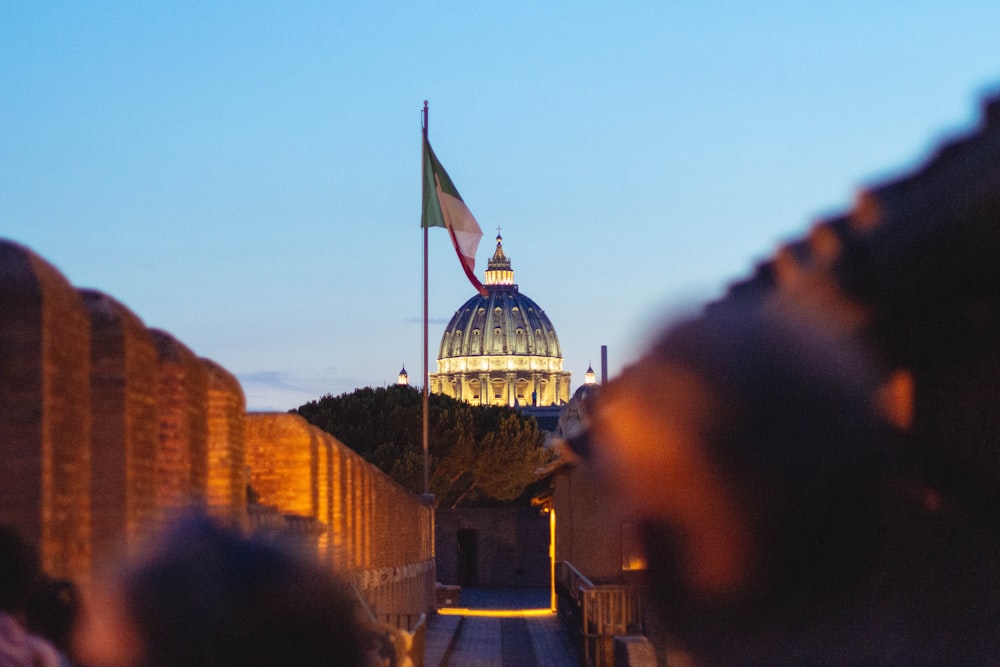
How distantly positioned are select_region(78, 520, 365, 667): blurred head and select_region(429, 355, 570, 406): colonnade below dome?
182978 mm

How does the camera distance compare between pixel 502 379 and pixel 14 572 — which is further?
pixel 502 379

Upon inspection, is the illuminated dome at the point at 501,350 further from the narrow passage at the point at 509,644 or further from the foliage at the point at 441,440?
the narrow passage at the point at 509,644

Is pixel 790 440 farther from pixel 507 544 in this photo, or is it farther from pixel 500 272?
pixel 500 272

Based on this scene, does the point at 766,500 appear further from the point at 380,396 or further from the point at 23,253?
the point at 380,396

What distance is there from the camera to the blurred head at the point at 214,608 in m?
1.77

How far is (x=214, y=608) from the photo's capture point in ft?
5.80

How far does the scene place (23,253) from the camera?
12.0 ft

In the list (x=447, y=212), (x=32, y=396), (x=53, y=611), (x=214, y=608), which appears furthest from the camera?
(x=447, y=212)

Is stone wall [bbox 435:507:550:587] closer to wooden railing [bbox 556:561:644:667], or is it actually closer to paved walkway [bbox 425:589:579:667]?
paved walkway [bbox 425:589:579:667]

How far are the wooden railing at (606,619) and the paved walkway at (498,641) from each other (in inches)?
66.4

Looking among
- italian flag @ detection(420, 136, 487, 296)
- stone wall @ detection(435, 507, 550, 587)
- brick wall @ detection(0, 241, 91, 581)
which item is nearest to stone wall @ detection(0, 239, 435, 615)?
brick wall @ detection(0, 241, 91, 581)

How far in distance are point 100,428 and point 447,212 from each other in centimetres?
2023

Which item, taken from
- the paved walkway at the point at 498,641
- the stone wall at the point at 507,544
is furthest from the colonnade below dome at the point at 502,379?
the paved walkway at the point at 498,641

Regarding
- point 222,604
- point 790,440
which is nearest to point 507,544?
point 790,440
